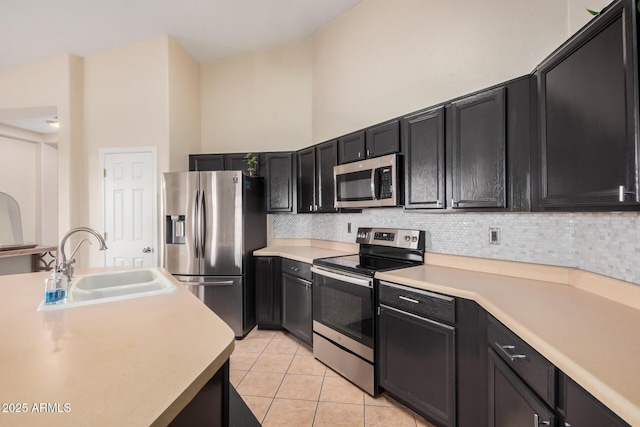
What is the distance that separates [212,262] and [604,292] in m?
3.05

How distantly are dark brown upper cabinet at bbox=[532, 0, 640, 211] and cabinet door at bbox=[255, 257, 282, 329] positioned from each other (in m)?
2.48

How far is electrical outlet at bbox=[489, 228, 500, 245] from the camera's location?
1.99 meters

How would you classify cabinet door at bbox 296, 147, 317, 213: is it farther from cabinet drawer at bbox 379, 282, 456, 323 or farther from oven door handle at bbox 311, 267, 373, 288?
cabinet drawer at bbox 379, 282, 456, 323

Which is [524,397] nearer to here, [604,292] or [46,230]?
[604,292]

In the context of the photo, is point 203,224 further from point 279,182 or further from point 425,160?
point 425,160

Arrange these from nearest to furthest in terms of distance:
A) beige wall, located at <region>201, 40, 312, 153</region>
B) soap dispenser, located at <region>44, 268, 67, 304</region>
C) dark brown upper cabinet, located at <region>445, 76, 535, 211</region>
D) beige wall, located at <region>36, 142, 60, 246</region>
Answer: soap dispenser, located at <region>44, 268, 67, 304</region> < dark brown upper cabinet, located at <region>445, 76, 535, 211</region> < beige wall, located at <region>201, 40, 312, 153</region> < beige wall, located at <region>36, 142, 60, 246</region>

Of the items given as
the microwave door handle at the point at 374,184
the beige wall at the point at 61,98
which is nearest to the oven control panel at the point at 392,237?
the microwave door handle at the point at 374,184

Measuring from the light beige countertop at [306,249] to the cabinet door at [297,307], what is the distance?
233mm

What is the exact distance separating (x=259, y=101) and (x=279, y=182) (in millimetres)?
1293

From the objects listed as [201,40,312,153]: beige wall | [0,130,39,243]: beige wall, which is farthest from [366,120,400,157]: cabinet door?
[0,130,39,243]: beige wall

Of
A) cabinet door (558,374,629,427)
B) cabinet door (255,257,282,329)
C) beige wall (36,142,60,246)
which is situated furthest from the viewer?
beige wall (36,142,60,246)

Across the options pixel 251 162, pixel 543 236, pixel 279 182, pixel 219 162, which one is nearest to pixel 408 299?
pixel 543 236

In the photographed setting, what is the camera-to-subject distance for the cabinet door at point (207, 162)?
12.2 ft

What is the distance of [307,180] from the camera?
3.28 meters
